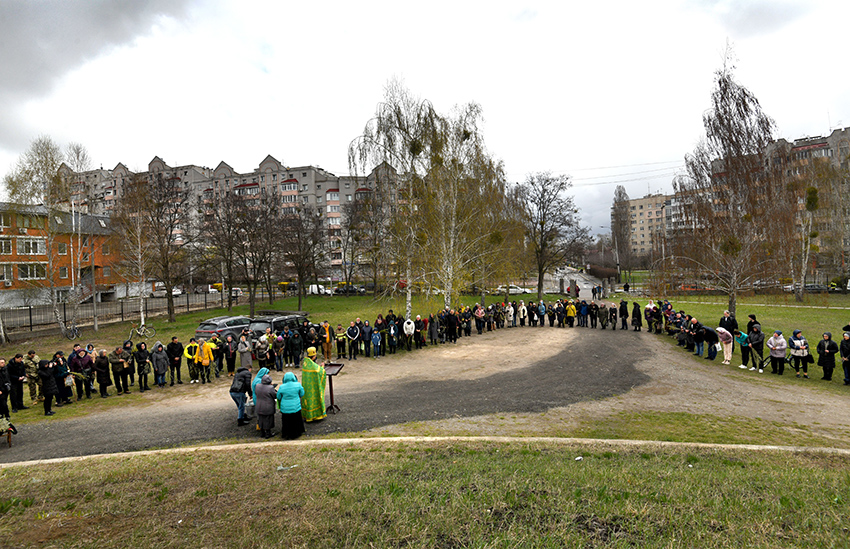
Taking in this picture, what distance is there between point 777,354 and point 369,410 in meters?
14.2

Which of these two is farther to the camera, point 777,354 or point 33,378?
point 777,354

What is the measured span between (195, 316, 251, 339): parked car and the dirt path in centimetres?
422

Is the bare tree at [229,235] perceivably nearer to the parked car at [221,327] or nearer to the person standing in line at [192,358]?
the parked car at [221,327]

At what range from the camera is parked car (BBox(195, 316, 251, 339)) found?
60.9ft

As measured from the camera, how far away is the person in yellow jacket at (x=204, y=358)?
567 inches

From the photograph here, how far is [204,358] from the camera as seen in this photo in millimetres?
14414

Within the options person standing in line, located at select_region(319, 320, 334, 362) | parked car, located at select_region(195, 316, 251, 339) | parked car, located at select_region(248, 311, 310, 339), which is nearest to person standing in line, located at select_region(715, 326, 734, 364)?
person standing in line, located at select_region(319, 320, 334, 362)

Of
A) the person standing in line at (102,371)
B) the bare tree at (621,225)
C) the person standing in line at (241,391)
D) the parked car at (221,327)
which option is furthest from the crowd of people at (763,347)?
the bare tree at (621,225)

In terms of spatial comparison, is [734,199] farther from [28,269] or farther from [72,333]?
[28,269]

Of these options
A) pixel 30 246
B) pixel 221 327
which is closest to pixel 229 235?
pixel 30 246

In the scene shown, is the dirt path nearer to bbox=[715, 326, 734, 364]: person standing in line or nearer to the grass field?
bbox=[715, 326, 734, 364]: person standing in line

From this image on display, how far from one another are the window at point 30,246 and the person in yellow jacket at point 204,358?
836 inches

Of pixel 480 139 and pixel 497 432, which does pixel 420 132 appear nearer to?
pixel 480 139

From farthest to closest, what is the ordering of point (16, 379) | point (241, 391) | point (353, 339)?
1. point (353, 339)
2. point (16, 379)
3. point (241, 391)
